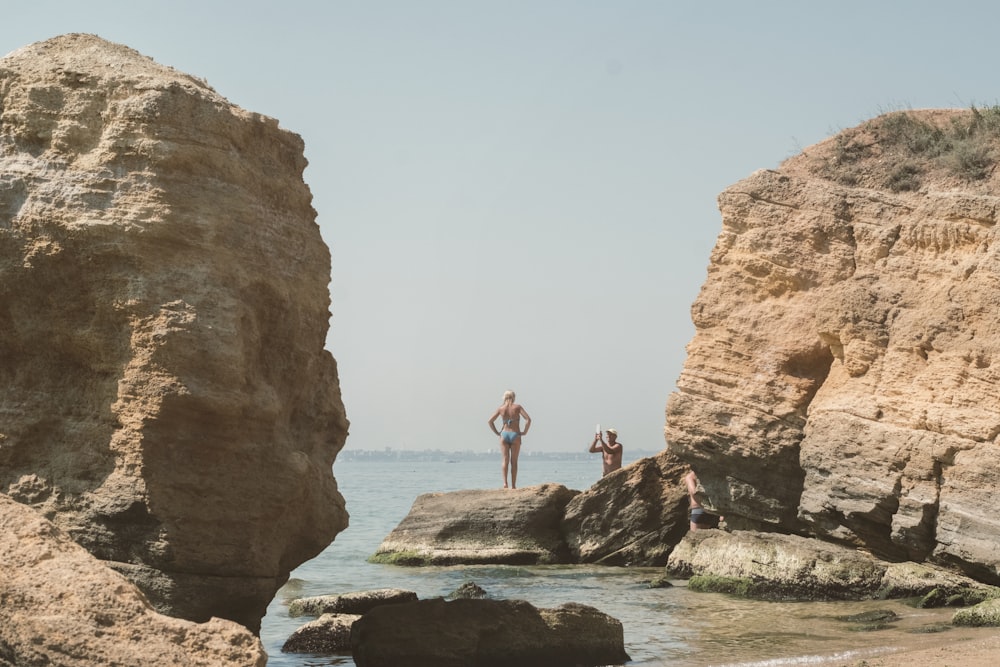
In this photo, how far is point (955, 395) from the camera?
13742 millimetres

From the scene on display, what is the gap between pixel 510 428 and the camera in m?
22.6

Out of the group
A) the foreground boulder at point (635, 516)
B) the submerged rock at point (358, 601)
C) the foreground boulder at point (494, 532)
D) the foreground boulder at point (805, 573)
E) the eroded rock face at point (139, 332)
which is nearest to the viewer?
the eroded rock face at point (139, 332)

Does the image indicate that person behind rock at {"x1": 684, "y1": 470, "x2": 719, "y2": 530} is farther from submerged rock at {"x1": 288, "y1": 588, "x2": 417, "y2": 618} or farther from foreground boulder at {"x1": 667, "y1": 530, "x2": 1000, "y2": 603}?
submerged rock at {"x1": 288, "y1": 588, "x2": 417, "y2": 618}

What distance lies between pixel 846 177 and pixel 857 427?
4420 millimetres

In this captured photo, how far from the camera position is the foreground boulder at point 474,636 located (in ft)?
32.2

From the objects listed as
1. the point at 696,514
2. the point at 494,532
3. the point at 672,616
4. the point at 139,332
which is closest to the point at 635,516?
the point at 696,514

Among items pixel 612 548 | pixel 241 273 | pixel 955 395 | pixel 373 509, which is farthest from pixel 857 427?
pixel 373 509

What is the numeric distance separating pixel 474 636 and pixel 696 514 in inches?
345

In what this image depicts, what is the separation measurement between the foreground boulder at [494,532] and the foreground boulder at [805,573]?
345 centimetres

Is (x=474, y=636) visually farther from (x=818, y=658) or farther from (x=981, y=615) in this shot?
(x=981, y=615)

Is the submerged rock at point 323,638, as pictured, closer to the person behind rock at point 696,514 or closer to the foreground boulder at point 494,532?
the person behind rock at point 696,514

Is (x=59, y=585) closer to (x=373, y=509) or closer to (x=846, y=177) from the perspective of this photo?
(x=846, y=177)

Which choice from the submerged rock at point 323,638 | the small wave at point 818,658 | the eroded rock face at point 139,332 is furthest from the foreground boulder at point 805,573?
the eroded rock face at point 139,332

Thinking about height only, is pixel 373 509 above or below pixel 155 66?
below
